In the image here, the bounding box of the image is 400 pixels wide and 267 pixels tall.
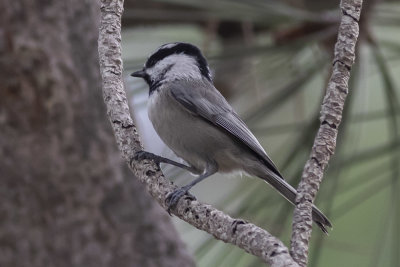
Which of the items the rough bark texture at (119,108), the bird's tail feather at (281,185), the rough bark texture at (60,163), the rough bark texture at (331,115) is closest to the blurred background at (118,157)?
the rough bark texture at (60,163)

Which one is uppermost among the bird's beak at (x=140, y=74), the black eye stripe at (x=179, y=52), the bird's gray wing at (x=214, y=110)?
the black eye stripe at (x=179, y=52)

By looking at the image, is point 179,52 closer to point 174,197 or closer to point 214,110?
point 214,110

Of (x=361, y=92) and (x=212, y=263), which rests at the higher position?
(x=361, y=92)

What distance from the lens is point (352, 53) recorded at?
1.22m

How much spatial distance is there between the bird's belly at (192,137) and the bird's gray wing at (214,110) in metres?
0.02

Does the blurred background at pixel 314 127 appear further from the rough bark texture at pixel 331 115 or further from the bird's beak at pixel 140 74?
the rough bark texture at pixel 331 115

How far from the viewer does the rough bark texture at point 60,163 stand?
6.52 feet

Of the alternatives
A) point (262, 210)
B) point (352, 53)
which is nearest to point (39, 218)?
point (262, 210)

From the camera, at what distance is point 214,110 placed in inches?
74.4

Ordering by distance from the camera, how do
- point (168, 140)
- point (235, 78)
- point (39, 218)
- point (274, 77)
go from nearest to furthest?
point (168, 140) < point (39, 218) < point (274, 77) < point (235, 78)

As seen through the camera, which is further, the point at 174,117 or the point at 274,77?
the point at 274,77

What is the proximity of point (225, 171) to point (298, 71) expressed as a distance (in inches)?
15.8

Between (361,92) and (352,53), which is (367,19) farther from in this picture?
(352,53)

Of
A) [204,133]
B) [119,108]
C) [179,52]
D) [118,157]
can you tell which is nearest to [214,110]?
[204,133]
